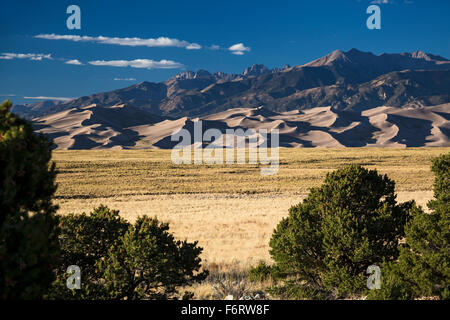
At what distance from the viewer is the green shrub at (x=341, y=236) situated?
34.1 feet

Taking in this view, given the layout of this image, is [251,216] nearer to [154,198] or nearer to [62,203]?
[154,198]

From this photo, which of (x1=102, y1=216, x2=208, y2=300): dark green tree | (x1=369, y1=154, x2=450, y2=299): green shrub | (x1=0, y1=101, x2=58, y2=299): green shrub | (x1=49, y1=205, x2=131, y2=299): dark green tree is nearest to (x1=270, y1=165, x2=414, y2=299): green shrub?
(x1=369, y1=154, x2=450, y2=299): green shrub

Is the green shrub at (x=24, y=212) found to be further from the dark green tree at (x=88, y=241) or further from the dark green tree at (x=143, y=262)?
the dark green tree at (x=88, y=241)

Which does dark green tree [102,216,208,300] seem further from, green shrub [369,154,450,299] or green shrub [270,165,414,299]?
green shrub [369,154,450,299]

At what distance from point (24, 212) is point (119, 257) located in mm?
4345

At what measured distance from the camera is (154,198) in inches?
1766

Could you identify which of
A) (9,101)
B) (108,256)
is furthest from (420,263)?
(9,101)

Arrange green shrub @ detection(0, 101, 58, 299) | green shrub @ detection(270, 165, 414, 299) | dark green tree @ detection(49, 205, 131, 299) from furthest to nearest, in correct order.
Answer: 1. green shrub @ detection(270, 165, 414, 299)
2. dark green tree @ detection(49, 205, 131, 299)
3. green shrub @ detection(0, 101, 58, 299)

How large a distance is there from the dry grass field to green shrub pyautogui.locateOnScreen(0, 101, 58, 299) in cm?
645

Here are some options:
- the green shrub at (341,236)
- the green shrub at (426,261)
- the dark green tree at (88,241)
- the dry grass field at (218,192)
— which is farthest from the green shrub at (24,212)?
the green shrub at (426,261)

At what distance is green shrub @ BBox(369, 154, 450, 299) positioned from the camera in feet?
30.4

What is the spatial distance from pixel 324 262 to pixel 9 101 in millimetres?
8911

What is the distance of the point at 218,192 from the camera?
1988 inches

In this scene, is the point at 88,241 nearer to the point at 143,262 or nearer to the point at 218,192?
the point at 143,262
